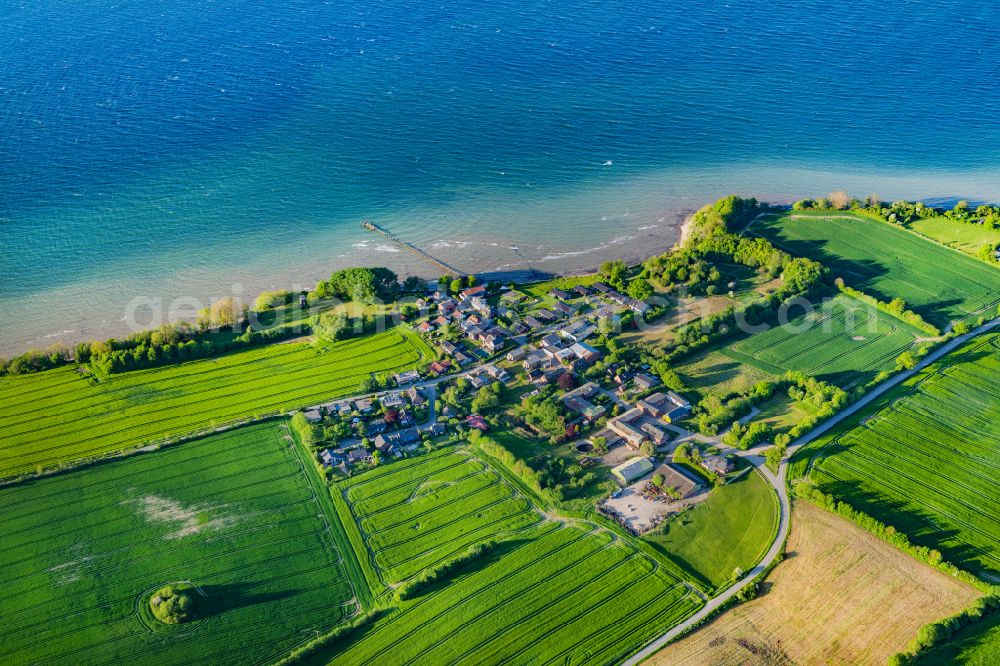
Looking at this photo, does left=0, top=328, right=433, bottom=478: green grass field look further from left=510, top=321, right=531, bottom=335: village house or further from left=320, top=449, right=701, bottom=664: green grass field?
left=320, top=449, right=701, bottom=664: green grass field

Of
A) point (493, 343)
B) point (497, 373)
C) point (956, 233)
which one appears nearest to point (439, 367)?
point (497, 373)

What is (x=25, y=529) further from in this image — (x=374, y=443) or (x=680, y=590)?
(x=680, y=590)

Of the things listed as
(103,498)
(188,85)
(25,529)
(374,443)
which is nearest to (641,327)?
(374,443)

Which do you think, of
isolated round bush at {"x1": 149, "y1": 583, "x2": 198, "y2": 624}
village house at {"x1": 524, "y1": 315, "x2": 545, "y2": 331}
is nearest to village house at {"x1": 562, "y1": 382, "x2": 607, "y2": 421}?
village house at {"x1": 524, "y1": 315, "x2": 545, "y2": 331}

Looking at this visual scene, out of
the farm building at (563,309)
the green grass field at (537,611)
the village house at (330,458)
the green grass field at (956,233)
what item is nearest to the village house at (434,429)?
the village house at (330,458)

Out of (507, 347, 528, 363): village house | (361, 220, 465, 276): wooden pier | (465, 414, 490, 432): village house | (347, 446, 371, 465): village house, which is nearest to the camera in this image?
(347, 446, 371, 465): village house
